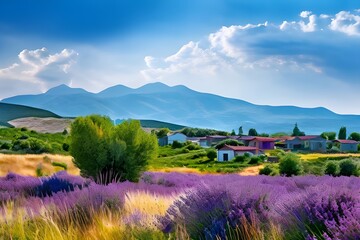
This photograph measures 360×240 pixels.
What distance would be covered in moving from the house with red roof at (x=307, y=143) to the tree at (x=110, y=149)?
7837 cm

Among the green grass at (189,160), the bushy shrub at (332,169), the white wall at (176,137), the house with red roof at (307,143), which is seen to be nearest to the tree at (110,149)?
the bushy shrub at (332,169)

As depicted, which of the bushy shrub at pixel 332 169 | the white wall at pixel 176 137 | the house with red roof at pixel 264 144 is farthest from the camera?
the white wall at pixel 176 137

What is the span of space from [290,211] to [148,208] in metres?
3.09

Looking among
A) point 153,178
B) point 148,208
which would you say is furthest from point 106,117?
point 148,208

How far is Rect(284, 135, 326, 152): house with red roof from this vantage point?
9019cm

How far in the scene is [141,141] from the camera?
15156 mm

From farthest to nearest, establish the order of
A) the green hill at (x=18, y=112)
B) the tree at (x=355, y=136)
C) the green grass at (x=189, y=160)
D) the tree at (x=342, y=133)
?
the green hill at (x=18, y=112)
the tree at (x=342, y=133)
the tree at (x=355, y=136)
the green grass at (x=189, y=160)

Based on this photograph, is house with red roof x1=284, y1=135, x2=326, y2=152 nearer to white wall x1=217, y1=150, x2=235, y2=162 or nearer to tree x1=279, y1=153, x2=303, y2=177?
white wall x1=217, y1=150, x2=235, y2=162

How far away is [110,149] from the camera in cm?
1445

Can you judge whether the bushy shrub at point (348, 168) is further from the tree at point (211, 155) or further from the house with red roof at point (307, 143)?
the house with red roof at point (307, 143)

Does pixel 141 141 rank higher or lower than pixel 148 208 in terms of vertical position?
higher

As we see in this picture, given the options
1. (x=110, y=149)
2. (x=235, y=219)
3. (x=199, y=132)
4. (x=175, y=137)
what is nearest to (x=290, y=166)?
(x=110, y=149)

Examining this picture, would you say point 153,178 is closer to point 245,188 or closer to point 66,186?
point 66,186

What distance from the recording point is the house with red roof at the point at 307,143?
90188 mm
